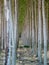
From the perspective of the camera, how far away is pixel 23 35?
17047 millimetres

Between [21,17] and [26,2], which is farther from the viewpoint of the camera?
[21,17]

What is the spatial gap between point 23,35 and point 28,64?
9059 mm

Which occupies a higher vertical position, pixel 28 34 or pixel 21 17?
pixel 21 17

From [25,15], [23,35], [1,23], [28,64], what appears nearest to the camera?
→ [28,64]

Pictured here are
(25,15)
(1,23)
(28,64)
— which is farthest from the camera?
(25,15)

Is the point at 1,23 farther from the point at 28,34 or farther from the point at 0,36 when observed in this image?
the point at 28,34

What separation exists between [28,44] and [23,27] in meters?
1.52

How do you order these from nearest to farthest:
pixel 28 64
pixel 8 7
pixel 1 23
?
pixel 8 7
pixel 28 64
pixel 1 23

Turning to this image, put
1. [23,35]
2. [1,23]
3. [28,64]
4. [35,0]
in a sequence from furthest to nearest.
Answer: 1. [23,35]
2. [1,23]
3. [35,0]
4. [28,64]

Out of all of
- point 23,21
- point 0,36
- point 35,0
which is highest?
point 35,0

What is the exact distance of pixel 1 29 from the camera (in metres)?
15.2

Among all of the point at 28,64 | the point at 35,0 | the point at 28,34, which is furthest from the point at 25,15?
the point at 28,64

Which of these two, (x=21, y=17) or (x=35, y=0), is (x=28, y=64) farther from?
(x=21, y=17)

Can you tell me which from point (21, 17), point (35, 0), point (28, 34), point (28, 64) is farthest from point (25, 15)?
point (28, 64)
